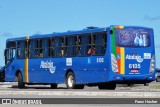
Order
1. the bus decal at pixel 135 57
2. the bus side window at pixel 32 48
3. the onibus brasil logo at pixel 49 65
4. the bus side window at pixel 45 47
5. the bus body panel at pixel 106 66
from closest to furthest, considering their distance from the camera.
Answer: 1. the bus body panel at pixel 106 66
2. the bus decal at pixel 135 57
3. the onibus brasil logo at pixel 49 65
4. the bus side window at pixel 45 47
5. the bus side window at pixel 32 48

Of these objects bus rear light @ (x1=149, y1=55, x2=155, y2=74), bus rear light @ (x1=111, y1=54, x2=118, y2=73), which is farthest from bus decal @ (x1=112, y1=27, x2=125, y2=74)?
bus rear light @ (x1=149, y1=55, x2=155, y2=74)

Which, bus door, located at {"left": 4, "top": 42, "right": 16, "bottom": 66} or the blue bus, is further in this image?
bus door, located at {"left": 4, "top": 42, "right": 16, "bottom": 66}

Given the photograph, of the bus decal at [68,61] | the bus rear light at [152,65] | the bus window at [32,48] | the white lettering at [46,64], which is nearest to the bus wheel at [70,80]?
the bus decal at [68,61]

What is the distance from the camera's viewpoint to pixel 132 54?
101ft

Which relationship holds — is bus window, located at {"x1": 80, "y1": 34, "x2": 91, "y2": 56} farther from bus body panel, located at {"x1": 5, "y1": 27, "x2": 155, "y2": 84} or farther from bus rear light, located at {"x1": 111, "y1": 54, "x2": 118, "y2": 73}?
bus rear light, located at {"x1": 111, "y1": 54, "x2": 118, "y2": 73}

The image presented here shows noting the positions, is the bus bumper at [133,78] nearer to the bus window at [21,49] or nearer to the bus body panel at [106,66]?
the bus body panel at [106,66]

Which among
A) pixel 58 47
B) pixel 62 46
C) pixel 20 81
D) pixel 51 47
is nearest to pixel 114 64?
pixel 62 46

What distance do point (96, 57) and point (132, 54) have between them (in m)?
1.86

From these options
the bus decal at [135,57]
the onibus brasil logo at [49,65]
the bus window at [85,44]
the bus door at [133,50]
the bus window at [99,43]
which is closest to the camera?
the bus door at [133,50]

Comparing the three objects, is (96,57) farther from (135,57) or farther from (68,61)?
(68,61)

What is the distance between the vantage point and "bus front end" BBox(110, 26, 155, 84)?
30.2 meters

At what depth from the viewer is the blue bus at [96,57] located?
30234mm

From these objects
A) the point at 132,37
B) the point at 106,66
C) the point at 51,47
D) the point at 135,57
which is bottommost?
the point at 106,66

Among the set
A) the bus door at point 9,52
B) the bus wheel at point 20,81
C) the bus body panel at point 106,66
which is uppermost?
the bus door at point 9,52
